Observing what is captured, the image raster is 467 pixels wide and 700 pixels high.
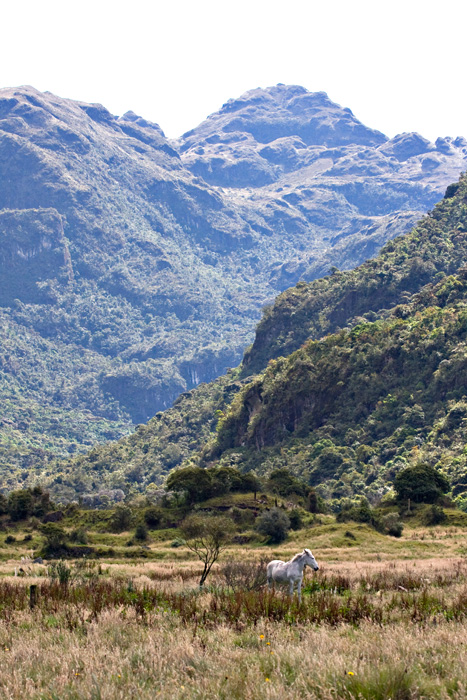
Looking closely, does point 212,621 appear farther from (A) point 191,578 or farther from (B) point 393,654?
(A) point 191,578

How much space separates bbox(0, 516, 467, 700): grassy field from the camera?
9.27m

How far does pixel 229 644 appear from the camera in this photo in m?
11.6

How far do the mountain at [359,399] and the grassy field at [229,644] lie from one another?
199ft

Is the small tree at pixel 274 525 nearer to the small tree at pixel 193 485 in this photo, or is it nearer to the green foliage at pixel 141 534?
the green foliage at pixel 141 534

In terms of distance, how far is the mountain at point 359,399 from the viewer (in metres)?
95.4

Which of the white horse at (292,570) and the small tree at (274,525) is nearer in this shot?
the white horse at (292,570)

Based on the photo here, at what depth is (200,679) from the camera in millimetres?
9828

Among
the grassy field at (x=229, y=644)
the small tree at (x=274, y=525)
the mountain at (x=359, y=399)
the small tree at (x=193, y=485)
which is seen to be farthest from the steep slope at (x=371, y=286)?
the grassy field at (x=229, y=644)

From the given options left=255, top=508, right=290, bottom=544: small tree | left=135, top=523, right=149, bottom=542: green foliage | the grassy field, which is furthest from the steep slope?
the grassy field

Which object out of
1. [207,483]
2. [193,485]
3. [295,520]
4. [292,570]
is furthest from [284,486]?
[292,570]

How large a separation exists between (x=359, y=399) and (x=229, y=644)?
9998 centimetres

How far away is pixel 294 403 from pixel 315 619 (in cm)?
10357

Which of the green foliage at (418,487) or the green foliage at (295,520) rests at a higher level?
the green foliage at (418,487)

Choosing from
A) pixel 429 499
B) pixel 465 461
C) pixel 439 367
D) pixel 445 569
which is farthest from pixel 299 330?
pixel 445 569
